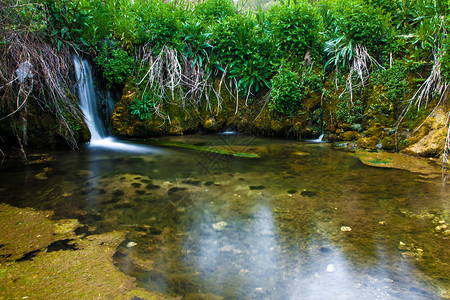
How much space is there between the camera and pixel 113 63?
6145 millimetres

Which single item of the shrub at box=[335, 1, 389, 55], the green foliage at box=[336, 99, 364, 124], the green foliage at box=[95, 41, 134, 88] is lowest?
the green foliage at box=[336, 99, 364, 124]

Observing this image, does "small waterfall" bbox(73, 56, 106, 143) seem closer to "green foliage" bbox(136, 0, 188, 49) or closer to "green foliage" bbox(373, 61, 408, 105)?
"green foliage" bbox(136, 0, 188, 49)

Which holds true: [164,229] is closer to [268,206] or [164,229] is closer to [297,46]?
[268,206]

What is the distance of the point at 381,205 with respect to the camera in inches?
105

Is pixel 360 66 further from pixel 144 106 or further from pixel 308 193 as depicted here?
pixel 144 106

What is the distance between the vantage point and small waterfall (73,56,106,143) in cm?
575

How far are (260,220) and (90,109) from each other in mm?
5073

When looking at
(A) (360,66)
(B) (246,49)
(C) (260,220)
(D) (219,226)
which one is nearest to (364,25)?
(A) (360,66)

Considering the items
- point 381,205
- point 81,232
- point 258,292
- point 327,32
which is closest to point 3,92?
point 81,232

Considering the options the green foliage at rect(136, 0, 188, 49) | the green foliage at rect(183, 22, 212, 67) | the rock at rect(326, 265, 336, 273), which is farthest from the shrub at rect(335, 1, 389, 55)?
the rock at rect(326, 265, 336, 273)

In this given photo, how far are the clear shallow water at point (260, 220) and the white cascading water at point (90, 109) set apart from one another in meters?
1.36

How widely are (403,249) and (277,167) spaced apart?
2195mm

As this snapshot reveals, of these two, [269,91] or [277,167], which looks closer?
[277,167]

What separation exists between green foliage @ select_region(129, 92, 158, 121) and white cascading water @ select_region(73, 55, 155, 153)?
2.61ft
